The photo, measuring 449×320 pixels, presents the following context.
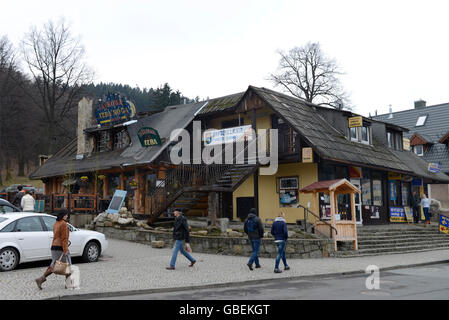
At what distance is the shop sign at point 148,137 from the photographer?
24711mm

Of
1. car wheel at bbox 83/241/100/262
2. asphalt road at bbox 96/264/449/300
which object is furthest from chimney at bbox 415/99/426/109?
car wheel at bbox 83/241/100/262

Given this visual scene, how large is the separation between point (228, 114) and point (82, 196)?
919 centimetres

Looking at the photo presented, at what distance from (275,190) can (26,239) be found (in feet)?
42.1

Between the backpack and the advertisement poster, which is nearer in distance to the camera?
the backpack

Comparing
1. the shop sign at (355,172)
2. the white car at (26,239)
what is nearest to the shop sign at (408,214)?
the shop sign at (355,172)

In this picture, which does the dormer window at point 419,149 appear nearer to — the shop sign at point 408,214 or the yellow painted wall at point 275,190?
the shop sign at point 408,214

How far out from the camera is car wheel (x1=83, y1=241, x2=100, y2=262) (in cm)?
1420

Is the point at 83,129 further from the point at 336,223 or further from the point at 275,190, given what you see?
the point at 336,223

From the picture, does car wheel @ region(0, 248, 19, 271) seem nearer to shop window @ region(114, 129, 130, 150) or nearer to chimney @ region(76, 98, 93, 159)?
shop window @ region(114, 129, 130, 150)

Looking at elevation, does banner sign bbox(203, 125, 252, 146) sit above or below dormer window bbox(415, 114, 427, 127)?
below

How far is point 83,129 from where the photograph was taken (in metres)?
31.0

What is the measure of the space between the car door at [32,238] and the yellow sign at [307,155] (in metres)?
11.4

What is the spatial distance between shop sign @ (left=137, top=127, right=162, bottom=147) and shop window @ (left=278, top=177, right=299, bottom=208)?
7.24 metres
